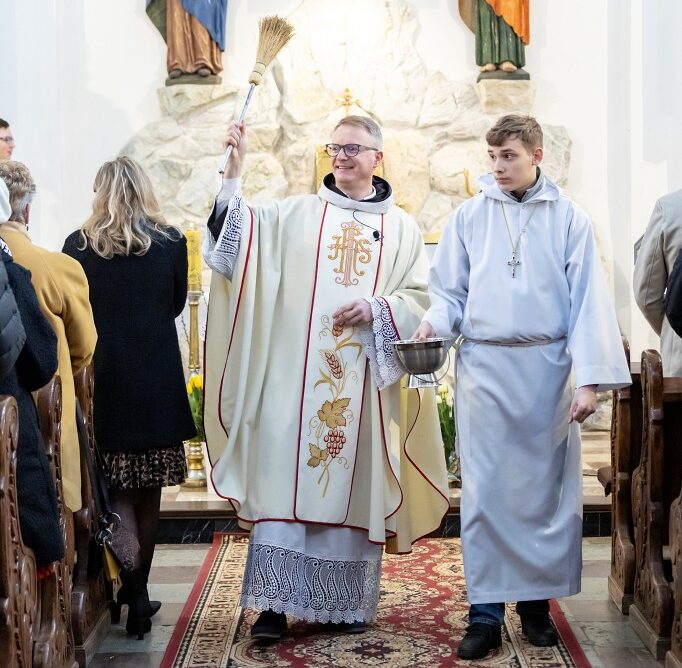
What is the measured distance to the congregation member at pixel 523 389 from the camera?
13.8 feet

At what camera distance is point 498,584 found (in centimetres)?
421

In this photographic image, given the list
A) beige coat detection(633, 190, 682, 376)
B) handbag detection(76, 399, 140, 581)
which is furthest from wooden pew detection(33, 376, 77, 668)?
beige coat detection(633, 190, 682, 376)

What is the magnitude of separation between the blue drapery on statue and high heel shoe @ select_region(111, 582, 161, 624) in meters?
6.04

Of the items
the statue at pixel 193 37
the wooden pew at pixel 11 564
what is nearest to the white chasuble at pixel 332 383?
the wooden pew at pixel 11 564

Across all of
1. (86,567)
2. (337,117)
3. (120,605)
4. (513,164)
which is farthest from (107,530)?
(337,117)

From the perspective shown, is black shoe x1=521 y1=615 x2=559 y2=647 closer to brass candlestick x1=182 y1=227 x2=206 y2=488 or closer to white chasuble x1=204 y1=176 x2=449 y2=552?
white chasuble x1=204 y1=176 x2=449 y2=552

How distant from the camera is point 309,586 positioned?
14.4ft

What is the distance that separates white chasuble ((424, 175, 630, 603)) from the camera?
4.21 metres

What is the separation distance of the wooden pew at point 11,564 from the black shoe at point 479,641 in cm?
154

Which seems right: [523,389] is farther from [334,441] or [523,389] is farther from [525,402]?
[334,441]

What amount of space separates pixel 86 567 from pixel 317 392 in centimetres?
Answer: 107

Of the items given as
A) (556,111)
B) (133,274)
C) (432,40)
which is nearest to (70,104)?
(432,40)

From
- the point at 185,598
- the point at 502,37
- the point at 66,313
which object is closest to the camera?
the point at 66,313

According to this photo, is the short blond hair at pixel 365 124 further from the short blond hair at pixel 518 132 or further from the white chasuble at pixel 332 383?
the short blond hair at pixel 518 132
